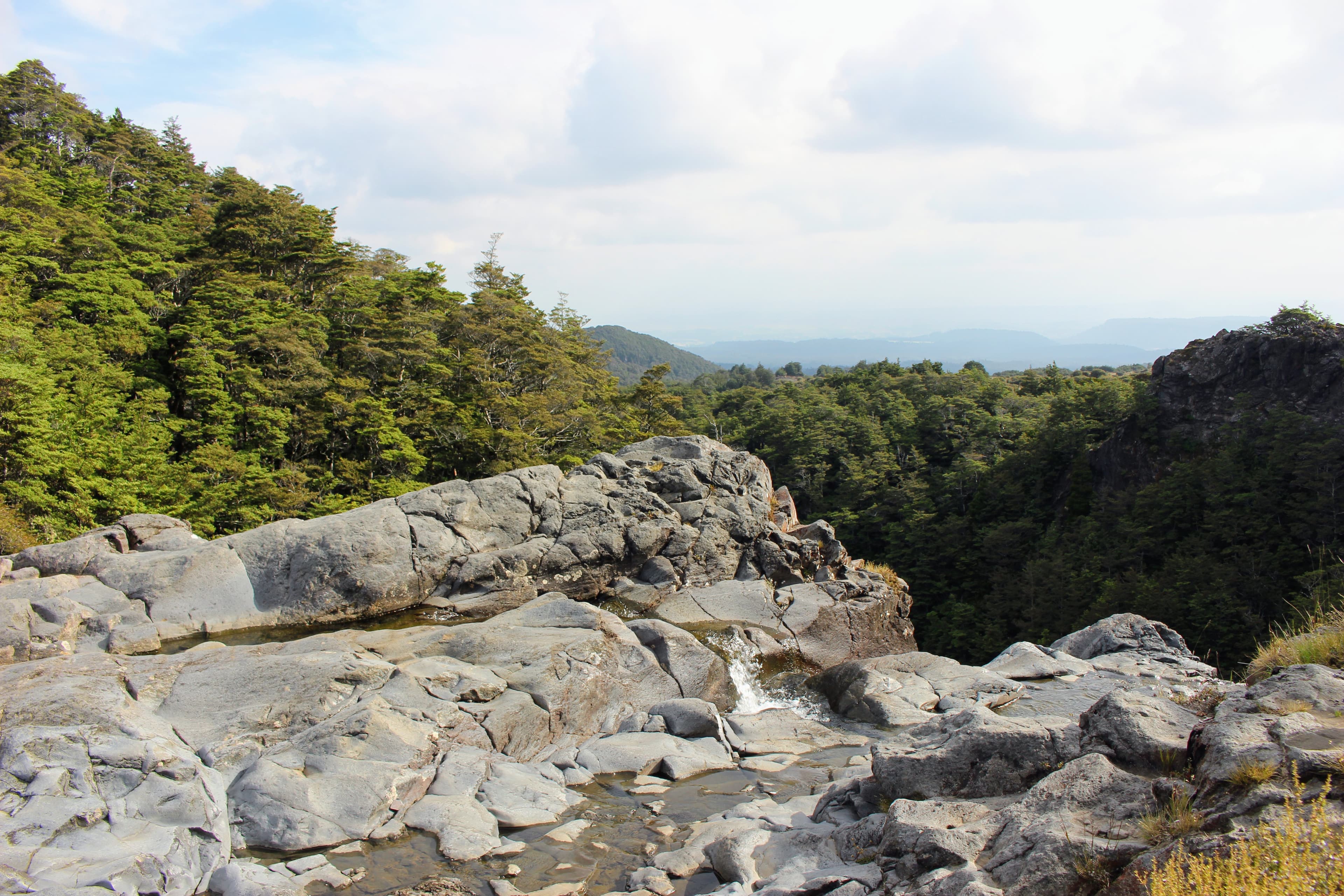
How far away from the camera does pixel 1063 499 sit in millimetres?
46531

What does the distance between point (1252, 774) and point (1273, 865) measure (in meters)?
1.21

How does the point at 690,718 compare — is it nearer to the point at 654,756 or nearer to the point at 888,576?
the point at 654,756

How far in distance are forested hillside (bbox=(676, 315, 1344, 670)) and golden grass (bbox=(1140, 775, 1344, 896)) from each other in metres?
26.4

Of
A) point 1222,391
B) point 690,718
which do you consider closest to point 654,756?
point 690,718

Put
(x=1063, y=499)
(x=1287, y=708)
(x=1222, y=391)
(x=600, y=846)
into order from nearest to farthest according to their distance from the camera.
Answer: (x=1287, y=708), (x=600, y=846), (x=1222, y=391), (x=1063, y=499)

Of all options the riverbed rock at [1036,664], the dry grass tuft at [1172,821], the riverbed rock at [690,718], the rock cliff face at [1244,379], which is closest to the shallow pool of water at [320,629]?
the riverbed rock at [690,718]

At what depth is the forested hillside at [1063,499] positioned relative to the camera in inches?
1294

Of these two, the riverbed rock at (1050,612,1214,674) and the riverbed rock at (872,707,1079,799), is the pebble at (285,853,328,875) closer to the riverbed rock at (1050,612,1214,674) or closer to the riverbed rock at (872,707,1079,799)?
the riverbed rock at (872,707,1079,799)

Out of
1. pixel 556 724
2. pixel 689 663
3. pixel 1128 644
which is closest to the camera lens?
pixel 556 724

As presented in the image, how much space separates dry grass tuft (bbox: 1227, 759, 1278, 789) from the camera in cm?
571

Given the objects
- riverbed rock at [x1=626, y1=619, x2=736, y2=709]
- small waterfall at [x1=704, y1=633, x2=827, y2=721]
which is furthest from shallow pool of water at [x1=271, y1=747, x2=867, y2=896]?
small waterfall at [x1=704, y1=633, x2=827, y2=721]

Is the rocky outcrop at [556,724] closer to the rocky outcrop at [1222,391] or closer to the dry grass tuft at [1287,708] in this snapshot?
the dry grass tuft at [1287,708]

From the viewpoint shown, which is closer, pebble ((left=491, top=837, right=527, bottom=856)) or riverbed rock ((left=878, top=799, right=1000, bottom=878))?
riverbed rock ((left=878, top=799, right=1000, bottom=878))

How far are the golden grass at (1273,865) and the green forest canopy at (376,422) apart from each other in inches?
986
